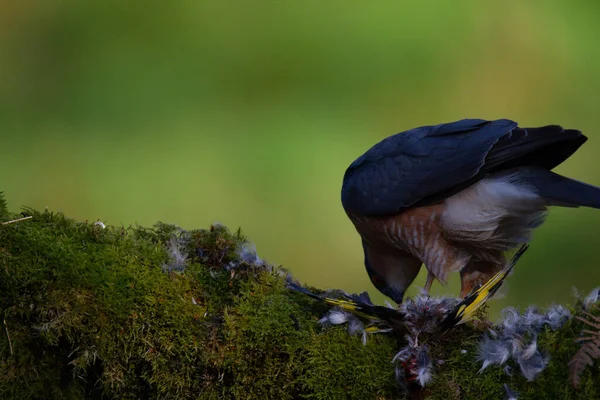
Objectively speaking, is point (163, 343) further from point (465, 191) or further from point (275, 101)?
point (275, 101)

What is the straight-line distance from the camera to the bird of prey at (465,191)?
379cm

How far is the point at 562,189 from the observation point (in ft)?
12.0

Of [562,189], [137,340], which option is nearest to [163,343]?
[137,340]

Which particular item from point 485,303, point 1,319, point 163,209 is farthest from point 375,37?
point 1,319

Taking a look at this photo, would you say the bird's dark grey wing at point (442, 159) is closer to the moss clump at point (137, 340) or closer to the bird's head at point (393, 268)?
the bird's head at point (393, 268)

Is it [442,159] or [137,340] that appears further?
[442,159]

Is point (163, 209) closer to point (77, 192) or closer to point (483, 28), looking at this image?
point (77, 192)

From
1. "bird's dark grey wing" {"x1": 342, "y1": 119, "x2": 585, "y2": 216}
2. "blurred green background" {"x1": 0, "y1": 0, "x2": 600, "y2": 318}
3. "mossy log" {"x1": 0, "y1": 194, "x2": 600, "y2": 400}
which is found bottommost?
"mossy log" {"x1": 0, "y1": 194, "x2": 600, "y2": 400}

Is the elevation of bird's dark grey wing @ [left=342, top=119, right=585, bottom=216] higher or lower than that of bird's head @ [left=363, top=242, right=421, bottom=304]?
higher

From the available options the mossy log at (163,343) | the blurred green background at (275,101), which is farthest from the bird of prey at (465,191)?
the blurred green background at (275,101)

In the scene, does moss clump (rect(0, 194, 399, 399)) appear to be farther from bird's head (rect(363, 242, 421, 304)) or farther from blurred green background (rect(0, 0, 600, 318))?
blurred green background (rect(0, 0, 600, 318))

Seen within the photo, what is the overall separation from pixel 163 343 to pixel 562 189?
7.14 ft

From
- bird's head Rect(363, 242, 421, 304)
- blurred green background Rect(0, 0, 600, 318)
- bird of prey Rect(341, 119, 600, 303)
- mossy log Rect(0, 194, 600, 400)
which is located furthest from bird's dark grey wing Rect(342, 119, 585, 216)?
blurred green background Rect(0, 0, 600, 318)

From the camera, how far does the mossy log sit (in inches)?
91.1
